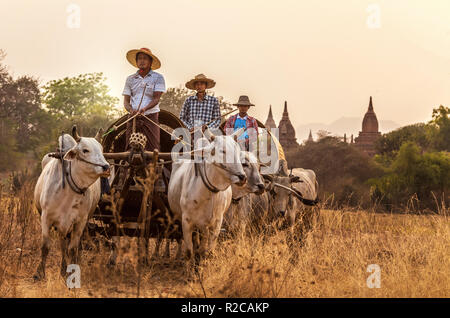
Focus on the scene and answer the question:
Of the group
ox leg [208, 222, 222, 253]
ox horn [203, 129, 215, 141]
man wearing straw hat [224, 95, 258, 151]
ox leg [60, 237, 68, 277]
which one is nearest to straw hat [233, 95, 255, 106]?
man wearing straw hat [224, 95, 258, 151]

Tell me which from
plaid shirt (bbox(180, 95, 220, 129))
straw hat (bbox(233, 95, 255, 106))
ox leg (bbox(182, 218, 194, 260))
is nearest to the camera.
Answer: ox leg (bbox(182, 218, 194, 260))

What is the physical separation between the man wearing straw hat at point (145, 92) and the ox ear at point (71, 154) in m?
1.18

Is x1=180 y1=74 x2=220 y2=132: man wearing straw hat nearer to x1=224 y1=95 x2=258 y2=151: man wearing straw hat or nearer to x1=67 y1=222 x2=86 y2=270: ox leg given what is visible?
x1=224 y1=95 x2=258 y2=151: man wearing straw hat

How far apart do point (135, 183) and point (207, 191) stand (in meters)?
1.08

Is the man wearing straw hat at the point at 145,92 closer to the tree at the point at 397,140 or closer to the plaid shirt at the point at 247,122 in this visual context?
the plaid shirt at the point at 247,122

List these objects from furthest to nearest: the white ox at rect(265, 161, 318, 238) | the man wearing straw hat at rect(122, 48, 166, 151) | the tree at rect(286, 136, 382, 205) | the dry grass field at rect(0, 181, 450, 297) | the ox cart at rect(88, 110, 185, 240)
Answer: the tree at rect(286, 136, 382, 205)
the white ox at rect(265, 161, 318, 238)
the man wearing straw hat at rect(122, 48, 166, 151)
the ox cart at rect(88, 110, 185, 240)
the dry grass field at rect(0, 181, 450, 297)

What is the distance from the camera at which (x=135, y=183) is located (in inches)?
272

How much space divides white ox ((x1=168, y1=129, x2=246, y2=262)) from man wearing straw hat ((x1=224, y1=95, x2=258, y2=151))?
1602 millimetres

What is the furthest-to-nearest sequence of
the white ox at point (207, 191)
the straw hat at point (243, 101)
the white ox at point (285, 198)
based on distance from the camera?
the straw hat at point (243, 101) < the white ox at point (285, 198) < the white ox at point (207, 191)

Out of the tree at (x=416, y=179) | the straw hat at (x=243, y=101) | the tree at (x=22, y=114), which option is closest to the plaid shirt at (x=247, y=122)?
the straw hat at (x=243, y=101)

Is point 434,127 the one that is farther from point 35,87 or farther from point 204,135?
point 204,135

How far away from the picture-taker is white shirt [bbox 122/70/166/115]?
7.46 meters

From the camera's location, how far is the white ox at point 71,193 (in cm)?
A: 612
